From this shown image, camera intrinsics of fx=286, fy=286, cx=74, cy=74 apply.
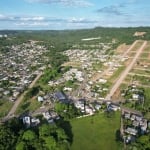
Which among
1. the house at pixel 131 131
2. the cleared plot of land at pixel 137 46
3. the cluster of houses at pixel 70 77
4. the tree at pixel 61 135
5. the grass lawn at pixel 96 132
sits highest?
the cleared plot of land at pixel 137 46

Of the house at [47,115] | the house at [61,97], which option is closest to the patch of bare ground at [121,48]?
the house at [61,97]

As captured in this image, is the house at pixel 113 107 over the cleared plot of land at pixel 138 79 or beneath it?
over

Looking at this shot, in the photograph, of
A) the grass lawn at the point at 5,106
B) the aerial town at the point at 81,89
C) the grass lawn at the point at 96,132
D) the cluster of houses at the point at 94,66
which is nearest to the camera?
the grass lawn at the point at 96,132

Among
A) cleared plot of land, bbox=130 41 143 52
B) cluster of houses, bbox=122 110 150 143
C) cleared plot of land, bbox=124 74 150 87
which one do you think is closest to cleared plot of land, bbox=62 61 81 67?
cleared plot of land, bbox=124 74 150 87

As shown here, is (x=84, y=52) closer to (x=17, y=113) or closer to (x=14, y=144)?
(x=17, y=113)

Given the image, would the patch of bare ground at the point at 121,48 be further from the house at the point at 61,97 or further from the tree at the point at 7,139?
the tree at the point at 7,139

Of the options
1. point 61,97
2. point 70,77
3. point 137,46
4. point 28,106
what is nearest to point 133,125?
point 61,97
